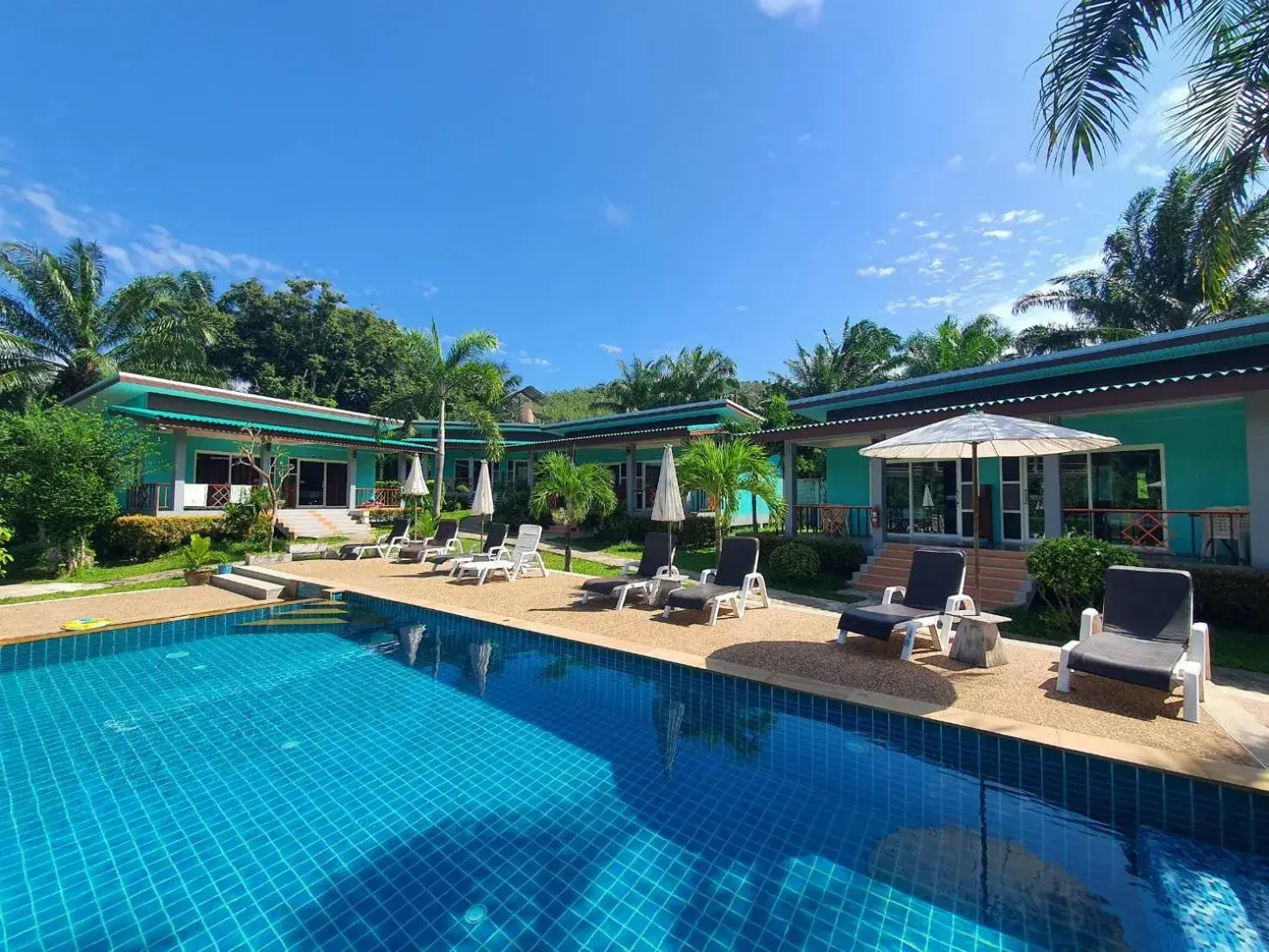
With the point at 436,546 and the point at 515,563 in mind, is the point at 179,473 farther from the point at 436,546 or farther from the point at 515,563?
the point at 515,563

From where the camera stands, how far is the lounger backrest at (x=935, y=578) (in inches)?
287

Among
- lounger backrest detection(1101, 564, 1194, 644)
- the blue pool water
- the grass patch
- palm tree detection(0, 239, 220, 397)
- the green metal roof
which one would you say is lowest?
the blue pool water

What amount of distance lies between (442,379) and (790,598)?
1598cm

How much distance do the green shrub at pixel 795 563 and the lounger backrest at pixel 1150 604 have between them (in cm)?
645

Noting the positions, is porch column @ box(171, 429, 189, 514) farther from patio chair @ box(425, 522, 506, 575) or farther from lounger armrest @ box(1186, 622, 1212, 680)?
lounger armrest @ box(1186, 622, 1212, 680)

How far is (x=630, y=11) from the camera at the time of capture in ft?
40.7

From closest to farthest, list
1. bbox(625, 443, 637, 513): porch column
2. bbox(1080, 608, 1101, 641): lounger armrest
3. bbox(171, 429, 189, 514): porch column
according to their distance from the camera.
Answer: bbox(1080, 608, 1101, 641): lounger armrest, bbox(171, 429, 189, 514): porch column, bbox(625, 443, 637, 513): porch column

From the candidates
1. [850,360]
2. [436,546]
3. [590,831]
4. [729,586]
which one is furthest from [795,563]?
[850,360]

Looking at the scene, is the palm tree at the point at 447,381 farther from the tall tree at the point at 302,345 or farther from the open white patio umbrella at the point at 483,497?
the tall tree at the point at 302,345

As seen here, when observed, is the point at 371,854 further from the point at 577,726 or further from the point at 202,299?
the point at 202,299

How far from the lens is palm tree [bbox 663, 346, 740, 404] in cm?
3562

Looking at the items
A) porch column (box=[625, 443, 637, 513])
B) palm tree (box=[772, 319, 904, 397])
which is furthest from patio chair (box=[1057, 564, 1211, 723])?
palm tree (box=[772, 319, 904, 397])

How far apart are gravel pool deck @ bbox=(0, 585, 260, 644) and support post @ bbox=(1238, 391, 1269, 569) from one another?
1715cm

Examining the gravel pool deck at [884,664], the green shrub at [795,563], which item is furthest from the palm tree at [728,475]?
the gravel pool deck at [884,664]
